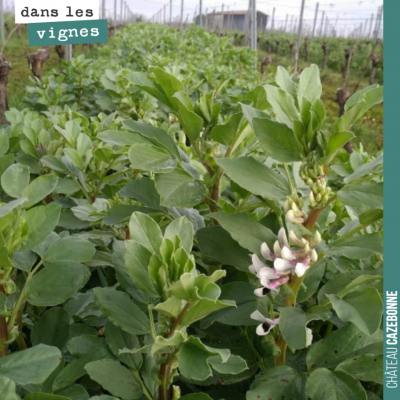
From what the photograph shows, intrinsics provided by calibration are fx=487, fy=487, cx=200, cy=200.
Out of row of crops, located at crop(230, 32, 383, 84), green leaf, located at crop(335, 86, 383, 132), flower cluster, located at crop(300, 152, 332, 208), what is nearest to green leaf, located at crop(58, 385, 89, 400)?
flower cluster, located at crop(300, 152, 332, 208)

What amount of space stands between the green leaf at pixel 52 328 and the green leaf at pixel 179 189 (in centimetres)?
25

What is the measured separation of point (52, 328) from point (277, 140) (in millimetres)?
476

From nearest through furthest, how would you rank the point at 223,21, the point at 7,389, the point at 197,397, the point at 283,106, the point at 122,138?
the point at 7,389, the point at 197,397, the point at 283,106, the point at 122,138, the point at 223,21

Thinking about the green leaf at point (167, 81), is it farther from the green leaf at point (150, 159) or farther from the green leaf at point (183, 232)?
the green leaf at point (183, 232)

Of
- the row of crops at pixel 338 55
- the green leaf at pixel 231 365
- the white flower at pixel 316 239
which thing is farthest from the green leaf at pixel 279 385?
the row of crops at pixel 338 55

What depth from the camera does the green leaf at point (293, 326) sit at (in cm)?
69

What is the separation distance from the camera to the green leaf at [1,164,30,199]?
32.4 inches

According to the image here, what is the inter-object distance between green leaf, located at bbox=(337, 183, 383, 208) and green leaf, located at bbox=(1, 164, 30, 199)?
1.72 ft

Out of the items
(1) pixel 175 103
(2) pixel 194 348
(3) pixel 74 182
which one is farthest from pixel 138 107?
(2) pixel 194 348

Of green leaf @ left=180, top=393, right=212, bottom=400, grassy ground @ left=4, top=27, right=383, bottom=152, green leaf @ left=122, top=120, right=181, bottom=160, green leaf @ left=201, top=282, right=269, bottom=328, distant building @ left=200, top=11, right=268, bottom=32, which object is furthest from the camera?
distant building @ left=200, top=11, right=268, bottom=32

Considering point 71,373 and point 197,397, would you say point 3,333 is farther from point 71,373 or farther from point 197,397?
point 197,397

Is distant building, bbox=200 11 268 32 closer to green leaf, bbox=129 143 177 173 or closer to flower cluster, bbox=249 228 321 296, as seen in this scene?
green leaf, bbox=129 143 177 173

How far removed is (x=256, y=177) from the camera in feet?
2.49

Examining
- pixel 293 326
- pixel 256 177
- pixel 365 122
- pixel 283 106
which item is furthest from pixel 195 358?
pixel 365 122
